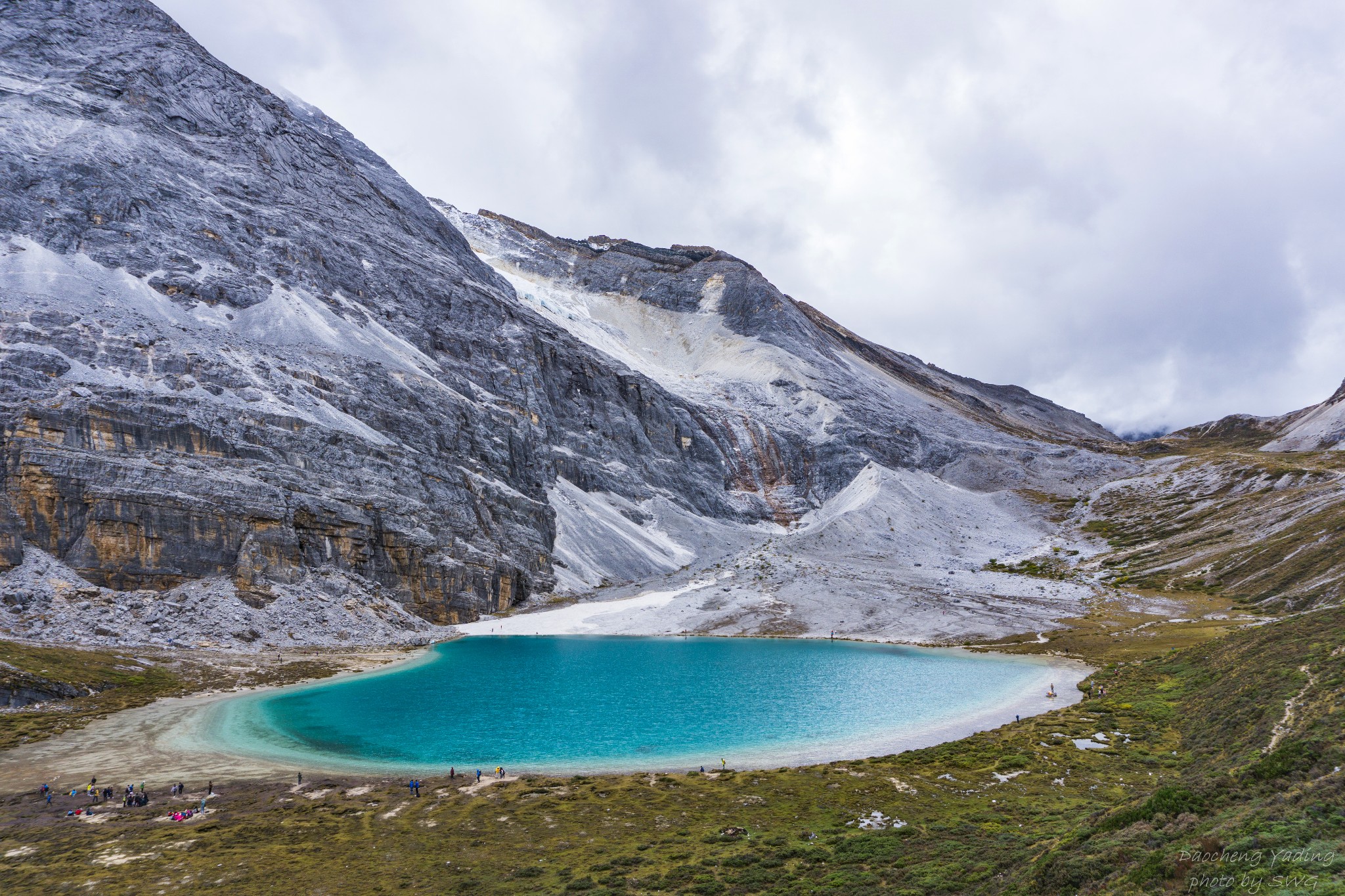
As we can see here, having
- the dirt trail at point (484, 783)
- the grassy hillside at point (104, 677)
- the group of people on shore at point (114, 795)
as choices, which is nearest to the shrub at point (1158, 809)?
the dirt trail at point (484, 783)

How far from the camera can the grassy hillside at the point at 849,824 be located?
15.9 meters

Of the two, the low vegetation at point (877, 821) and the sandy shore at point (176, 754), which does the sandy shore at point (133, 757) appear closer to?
the sandy shore at point (176, 754)

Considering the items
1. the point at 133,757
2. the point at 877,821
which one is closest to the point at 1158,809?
the point at 877,821

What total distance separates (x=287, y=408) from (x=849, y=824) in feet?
301

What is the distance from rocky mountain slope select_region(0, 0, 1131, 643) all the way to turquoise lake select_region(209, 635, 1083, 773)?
87.4 ft

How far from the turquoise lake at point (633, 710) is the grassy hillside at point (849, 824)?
15.2 feet

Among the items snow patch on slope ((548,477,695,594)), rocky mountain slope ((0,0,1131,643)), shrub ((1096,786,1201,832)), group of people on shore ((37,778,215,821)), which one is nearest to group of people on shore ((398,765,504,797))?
group of people on shore ((37,778,215,821))

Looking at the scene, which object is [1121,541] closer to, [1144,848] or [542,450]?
[542,450]

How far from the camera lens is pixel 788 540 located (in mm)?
136250

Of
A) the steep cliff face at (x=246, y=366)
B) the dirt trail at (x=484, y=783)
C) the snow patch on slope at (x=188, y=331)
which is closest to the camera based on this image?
the dirt trail at (x=484, y=783)

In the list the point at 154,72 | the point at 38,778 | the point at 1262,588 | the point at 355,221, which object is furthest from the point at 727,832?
the point at 154,72

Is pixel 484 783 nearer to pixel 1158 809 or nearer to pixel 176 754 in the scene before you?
pixel 176 754

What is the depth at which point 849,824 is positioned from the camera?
27.2 metres

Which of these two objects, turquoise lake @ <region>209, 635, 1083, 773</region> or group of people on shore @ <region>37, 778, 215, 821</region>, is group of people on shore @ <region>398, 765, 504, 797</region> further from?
group of people on shore @ <region>37, 778, 215, 821</region>
